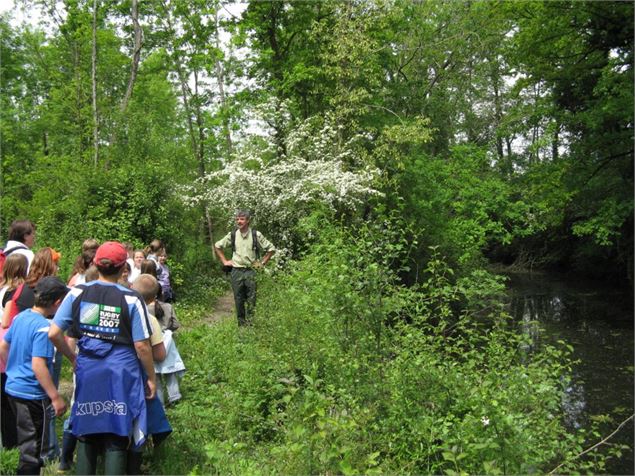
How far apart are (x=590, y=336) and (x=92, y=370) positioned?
Result: 14.8 m

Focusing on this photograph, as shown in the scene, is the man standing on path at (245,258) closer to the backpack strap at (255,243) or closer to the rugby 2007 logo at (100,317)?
the backpack strap at (255,243)

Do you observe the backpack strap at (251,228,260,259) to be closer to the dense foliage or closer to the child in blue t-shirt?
the dense foliage

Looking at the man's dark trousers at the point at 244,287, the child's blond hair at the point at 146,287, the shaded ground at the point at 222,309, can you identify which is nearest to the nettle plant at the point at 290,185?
the shaded ground at the point at 222,309

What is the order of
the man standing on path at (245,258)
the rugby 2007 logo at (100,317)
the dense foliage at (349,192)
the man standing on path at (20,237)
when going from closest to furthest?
1. the rugby 2007 logo at (100,317)
2. the dense foliage at (349,192)
3. the man standing on path at (20,237)
4. the man standing on path at (245,258)

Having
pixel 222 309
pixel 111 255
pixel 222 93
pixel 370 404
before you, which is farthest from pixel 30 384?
pixel 222 93

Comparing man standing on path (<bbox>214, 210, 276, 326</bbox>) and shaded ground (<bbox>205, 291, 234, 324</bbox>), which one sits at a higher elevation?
man standing on path (<bbox>214, 210, 276, 326</bbox>)

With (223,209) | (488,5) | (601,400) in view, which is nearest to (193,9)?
(223,209)

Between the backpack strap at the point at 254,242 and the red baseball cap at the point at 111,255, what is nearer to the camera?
the red baseball cap at the point at 111,255

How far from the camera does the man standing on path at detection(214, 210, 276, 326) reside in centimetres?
930

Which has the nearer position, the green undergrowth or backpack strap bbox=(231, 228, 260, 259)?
the green undergrowth

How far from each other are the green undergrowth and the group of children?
64 centimetres

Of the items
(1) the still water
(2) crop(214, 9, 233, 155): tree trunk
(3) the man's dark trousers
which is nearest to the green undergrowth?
(1) the still water

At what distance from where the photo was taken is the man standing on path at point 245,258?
930cm

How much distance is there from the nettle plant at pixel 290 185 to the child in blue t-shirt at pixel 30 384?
29.4ft
